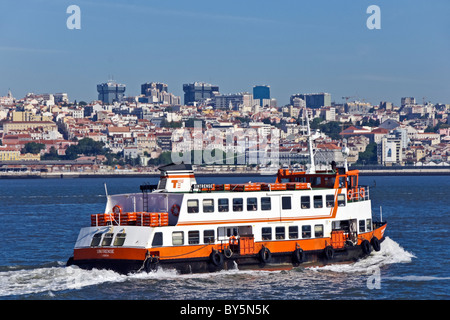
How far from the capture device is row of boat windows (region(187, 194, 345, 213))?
2924 centimetres

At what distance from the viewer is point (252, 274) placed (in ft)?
95.8

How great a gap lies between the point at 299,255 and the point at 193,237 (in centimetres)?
362

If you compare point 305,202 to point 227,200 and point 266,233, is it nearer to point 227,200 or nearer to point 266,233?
point 266,233

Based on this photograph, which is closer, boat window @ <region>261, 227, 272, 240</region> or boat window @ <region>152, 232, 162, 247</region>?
boat window @ <region>152, 232, 162, 247</region>

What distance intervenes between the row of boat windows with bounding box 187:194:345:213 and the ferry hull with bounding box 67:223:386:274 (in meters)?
1.50

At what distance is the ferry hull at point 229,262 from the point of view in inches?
1102

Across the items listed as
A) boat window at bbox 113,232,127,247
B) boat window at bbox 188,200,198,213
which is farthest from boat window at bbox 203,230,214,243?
boat window at bbox 113,232,127,247

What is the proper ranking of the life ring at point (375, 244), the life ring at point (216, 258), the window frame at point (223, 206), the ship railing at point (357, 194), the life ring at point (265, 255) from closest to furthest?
the life ring at point (216, 258)
the life ring at point (265, 255)
the window frame at point (223, 206)
the ship railing at point (357, 194)
the life ring at point (375, 244)

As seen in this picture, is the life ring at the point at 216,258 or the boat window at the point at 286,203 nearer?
the life ring at the point at 216,258

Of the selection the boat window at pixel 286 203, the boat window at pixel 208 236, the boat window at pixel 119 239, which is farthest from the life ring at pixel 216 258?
the boat window at pixel 286 203

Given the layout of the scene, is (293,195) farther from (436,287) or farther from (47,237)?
(47,237)

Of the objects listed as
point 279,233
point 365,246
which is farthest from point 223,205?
point 365,246

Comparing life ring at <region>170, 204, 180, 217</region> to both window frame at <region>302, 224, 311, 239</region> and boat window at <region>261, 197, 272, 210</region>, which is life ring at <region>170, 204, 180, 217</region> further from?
window frame at <region>302, 224, 311, 239</region>

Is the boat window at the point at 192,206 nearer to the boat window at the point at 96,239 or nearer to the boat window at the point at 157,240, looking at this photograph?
the boat window at the point at 157,240
